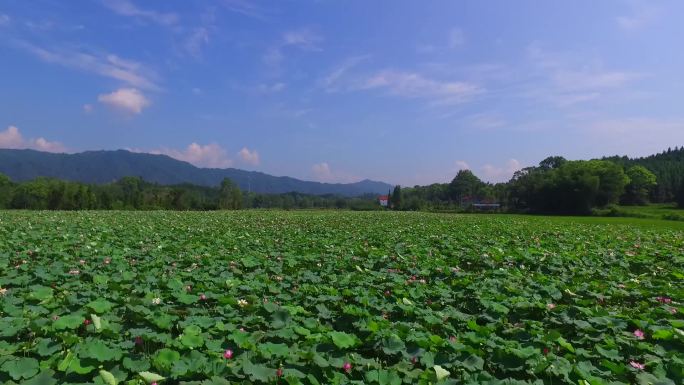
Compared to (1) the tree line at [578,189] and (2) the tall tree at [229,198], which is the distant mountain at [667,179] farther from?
(2) the tall tree at [229,198]

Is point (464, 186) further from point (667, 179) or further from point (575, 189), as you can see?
point (575, 189)

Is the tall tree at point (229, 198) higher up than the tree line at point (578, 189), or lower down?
lower down

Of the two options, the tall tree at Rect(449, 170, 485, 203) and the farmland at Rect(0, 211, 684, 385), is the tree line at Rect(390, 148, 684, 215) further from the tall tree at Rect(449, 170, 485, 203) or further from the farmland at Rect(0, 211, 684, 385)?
the farmland at Rect(0, 211, 684, 385)

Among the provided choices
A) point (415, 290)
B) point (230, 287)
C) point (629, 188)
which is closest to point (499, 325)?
point (415, 290)

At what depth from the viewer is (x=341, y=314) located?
551 cm

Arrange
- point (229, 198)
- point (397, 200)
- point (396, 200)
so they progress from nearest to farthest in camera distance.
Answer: point (229, 198) < point (397, 200) < point (396, 200)

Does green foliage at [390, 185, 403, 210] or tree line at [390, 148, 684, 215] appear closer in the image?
tree line at [390, 148, 684, 215]

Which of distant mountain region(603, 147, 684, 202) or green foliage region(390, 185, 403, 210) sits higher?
distant mountain region(603, 147, 684, 202)

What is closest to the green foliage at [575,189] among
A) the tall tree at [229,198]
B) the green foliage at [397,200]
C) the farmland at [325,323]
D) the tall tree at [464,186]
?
the green foliage at [397,200]

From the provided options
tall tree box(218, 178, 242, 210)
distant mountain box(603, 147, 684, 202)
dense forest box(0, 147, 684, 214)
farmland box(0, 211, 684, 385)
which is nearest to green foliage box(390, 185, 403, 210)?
dense forest box(0, 147, 684, 214)

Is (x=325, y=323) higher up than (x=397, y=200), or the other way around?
(x=397, y=200)

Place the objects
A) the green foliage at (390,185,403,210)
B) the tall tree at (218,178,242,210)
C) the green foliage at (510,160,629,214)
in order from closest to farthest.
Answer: the green foliage at (510,160,629,214) → the tall tree at (218,178,242,210) → the green foliage at (390,185,403,210)

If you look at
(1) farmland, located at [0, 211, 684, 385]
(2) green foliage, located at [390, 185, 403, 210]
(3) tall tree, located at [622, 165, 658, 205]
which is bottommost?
(1) farmland, located at [0, 211, 684, 385]

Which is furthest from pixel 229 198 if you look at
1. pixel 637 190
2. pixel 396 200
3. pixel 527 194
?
pixel 637 190
